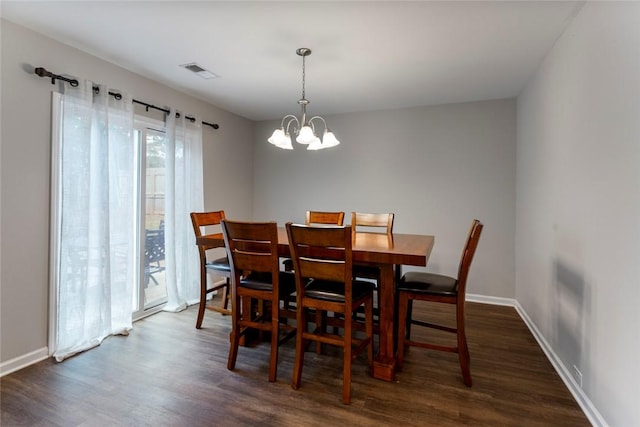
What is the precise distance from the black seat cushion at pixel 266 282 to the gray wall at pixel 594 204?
5.74 ft

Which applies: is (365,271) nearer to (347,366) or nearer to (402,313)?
(402,313)

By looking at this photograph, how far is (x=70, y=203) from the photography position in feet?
7.94

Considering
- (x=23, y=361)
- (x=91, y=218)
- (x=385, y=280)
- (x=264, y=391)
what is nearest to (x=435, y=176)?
(x=385, y=280)

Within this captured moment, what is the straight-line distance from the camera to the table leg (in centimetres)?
203

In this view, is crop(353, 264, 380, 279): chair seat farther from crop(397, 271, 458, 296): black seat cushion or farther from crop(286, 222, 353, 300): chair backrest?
crop(286, 222, 353, 300): chair backrest

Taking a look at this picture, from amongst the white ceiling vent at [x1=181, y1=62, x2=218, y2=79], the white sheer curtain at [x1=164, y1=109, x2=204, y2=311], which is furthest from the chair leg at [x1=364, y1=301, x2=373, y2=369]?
the white ceiling vent at [x1=181, y1=62, x2=218, y2=79]

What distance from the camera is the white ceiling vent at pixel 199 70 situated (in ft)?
9.30

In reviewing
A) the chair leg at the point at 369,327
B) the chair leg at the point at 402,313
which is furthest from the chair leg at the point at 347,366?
the chair leg at the point at 402,313

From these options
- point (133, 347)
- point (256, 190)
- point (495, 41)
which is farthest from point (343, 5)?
point (256, 190)

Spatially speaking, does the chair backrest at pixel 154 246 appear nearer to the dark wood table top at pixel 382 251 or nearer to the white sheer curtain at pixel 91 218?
the white sheer curtain at pixel 91 218

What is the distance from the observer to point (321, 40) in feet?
7.74

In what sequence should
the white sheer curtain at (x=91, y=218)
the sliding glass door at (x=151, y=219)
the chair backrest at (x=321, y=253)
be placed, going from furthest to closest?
1. the sliding glass door at (x=151, y=219)
2. the white sheer curtain at (x=91, y=218)
3. the chair backrest at (x=321, y=253)

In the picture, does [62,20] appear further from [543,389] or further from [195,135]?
[543,389]

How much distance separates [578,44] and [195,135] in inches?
135
